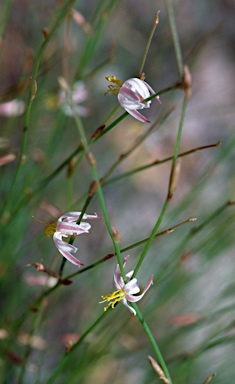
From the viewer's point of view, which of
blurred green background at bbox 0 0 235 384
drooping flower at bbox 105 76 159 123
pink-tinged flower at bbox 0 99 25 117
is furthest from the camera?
blurred green background at bbox 0 0 235 384

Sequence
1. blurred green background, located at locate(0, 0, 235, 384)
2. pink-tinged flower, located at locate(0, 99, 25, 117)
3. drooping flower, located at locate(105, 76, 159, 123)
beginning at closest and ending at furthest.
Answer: drooping flower, located at locate(105, 76, 159, 123), pink-tinged flower, located at locate(0, 99, 25, 117), blurred green background, located at locate(0, 0, 235, 384)

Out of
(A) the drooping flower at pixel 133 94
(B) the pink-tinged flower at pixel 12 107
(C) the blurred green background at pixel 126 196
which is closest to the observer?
(A) the drooping flower at pixel 133 94

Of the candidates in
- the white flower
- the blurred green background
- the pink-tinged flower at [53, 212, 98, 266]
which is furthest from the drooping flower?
the blurred green background

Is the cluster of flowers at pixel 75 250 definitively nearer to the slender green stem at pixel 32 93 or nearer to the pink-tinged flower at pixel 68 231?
the pink-tinged flower at pixel 68 231

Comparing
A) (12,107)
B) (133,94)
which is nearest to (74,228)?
(133,94)

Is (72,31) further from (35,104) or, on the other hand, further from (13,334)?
(13,334)

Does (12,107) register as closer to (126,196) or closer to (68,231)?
(68,231)

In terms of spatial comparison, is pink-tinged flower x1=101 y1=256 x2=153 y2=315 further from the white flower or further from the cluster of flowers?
the white flower

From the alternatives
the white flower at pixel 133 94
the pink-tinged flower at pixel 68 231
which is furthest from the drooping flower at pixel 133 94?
the pink-tinged flower at pixel 68 231

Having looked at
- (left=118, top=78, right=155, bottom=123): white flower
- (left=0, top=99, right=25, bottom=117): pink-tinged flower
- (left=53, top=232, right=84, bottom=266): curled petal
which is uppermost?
(left=0, top=99, right=25, bottom=117): pink-tinged flower

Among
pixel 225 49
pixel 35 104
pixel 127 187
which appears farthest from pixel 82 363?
pixel 225 49
